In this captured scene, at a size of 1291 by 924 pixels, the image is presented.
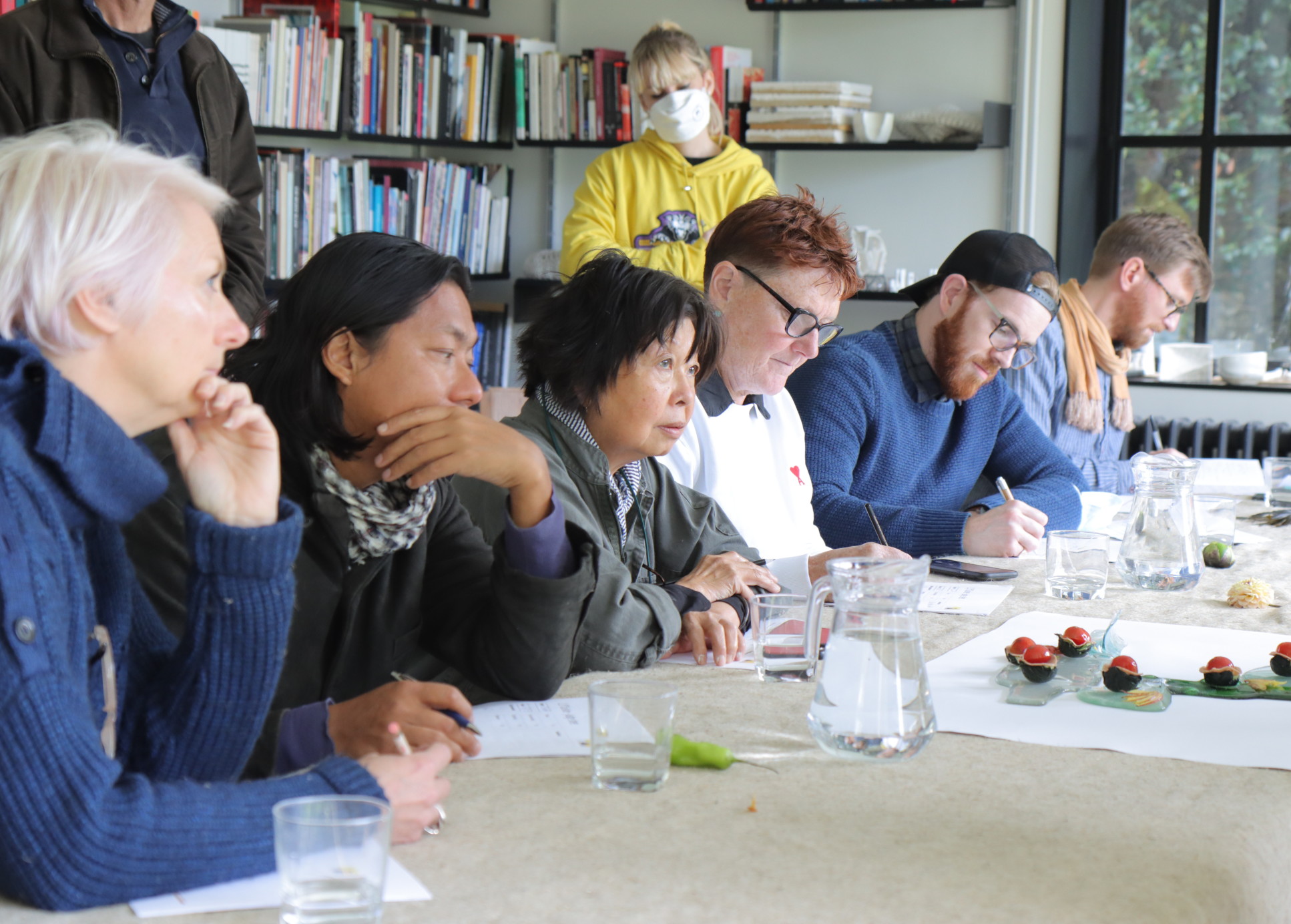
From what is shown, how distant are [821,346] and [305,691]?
159cm

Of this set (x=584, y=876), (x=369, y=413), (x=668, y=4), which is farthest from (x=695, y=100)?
(x=584, y=876)

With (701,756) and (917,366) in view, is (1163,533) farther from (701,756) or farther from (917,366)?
(701,756)

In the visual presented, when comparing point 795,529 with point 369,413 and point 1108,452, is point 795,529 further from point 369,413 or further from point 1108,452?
point 1108,452

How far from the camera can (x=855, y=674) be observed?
1112 mm

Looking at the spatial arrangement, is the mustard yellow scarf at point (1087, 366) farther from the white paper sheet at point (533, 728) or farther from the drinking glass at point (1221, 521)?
the white paper sheet at point (533, 728)

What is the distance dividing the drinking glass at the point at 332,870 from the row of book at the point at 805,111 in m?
3.84

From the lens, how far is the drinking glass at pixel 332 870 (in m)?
0.79

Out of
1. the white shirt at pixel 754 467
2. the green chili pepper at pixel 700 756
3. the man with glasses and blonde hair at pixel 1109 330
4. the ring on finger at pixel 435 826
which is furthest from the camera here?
the man with glasses and blonde hair at pixel 1109 330

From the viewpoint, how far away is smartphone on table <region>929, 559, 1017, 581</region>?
6.68 ft

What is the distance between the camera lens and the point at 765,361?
2.33 meters

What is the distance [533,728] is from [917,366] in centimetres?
178

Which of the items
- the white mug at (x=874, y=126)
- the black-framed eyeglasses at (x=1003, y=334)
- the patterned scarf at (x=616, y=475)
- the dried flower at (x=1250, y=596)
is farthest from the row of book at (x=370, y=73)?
the dried flower at (x=1250, y=596)

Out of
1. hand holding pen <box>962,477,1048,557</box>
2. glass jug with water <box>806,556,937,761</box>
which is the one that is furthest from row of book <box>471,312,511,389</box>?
glass jug with water <box>806,556,937,761</box>

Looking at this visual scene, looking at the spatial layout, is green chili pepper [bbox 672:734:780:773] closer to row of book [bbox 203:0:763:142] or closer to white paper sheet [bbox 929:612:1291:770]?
white paper sheet [bbox 929:612:1291:770]
